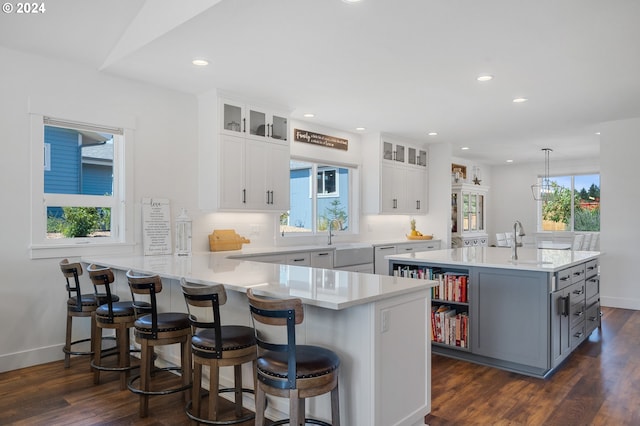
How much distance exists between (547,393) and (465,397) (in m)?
0.63

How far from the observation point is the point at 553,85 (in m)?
4.45

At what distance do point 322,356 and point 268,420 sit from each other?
0.84 meters

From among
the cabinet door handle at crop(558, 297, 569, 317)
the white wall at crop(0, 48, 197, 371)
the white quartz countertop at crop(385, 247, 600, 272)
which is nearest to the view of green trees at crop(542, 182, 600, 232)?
the white quartz countertop at crop(385, 247, 600, 272)

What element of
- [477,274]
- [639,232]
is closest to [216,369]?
[477,274]

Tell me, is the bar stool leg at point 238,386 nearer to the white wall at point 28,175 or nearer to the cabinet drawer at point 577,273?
the white wall at point 28,175

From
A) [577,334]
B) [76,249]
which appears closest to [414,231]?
[577,334]

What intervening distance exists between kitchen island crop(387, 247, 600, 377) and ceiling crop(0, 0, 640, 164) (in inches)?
68.5

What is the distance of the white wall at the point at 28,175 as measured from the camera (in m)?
3.64

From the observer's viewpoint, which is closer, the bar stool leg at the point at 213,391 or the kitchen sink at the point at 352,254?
the bar stool leg at the point at 213,391

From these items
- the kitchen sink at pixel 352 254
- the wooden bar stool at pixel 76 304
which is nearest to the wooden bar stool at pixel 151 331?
the wooden bar stool at pixel 76 304

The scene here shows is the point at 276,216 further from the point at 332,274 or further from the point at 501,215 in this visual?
the point at 501,215

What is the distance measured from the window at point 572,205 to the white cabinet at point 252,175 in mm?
7486

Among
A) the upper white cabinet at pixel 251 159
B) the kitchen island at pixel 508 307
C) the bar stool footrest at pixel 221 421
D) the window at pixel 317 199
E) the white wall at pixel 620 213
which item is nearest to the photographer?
the bar stool footrest at pixel 221 421

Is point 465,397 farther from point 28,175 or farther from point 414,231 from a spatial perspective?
point 414,231
